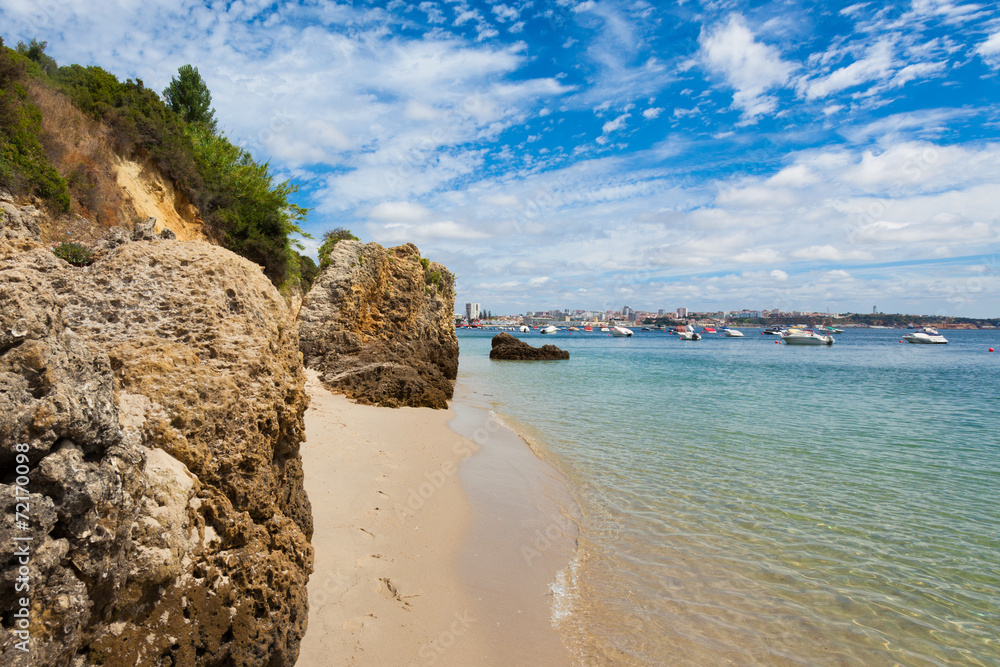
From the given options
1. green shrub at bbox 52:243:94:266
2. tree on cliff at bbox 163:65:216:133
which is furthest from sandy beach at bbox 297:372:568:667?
tree on cliff at bbox 163:65:216:133

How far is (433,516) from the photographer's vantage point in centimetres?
709

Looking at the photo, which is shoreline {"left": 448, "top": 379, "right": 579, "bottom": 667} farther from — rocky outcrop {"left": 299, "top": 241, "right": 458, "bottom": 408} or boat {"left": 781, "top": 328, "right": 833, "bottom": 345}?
boat {"left": 781, "top": 328, "right": 833, "bottom": 345}

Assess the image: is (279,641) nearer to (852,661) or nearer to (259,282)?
(259,282)

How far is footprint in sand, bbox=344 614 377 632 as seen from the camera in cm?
426

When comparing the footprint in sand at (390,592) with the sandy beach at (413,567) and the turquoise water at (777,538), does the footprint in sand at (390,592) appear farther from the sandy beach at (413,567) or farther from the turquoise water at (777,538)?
the turquoise water at (777,538)

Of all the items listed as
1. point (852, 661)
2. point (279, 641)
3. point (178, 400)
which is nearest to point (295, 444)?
point (178, 400)

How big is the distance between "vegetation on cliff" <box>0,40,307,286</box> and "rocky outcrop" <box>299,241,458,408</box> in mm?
3070

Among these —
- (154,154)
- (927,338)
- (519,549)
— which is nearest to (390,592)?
(519,549)

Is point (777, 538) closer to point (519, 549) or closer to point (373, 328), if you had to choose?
point (519, 549)

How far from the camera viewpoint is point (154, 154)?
48.6ft

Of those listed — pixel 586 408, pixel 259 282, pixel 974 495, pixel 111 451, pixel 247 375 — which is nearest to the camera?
pixel 111 451

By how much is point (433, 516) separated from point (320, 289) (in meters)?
11.0

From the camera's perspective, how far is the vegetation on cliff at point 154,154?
9.79 metres

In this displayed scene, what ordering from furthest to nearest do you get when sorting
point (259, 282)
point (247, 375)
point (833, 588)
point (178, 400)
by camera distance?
1. point (833, 588)
2. point (259, 282)
3. point (247, 375)
4. point (178, 400)
